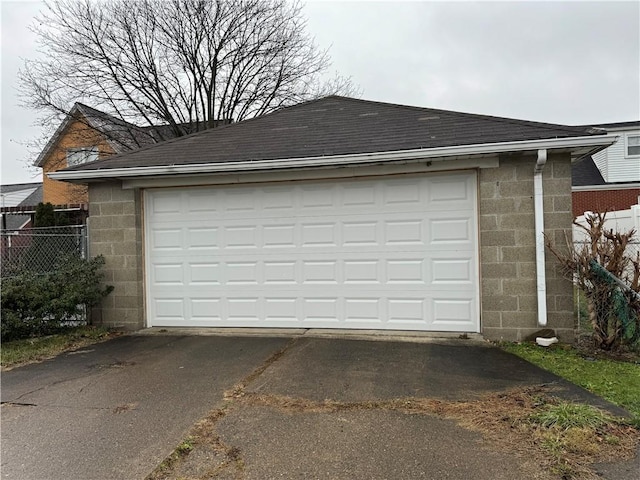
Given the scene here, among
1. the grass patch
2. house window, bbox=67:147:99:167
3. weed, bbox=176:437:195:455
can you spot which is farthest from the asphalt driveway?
house window, bbox=67:147:99:167

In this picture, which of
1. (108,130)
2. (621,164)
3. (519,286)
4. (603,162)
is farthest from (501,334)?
(603,162)

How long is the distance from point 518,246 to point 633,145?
17.1 m

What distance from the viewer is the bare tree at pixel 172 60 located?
46.5 feet

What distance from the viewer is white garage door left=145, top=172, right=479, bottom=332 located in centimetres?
605

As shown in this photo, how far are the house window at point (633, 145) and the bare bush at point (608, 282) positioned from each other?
16.4 m

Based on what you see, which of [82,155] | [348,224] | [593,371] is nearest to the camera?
[593,371]

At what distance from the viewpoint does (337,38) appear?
594 inches

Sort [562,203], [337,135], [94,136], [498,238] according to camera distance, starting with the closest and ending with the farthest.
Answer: [562,203], [498,238], [337,135], [94,136]

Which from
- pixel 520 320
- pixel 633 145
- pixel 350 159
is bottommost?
pixel 520 320

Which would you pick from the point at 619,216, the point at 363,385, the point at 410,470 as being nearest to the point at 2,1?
the point at 363,385

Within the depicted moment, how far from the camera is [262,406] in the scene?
143 inches

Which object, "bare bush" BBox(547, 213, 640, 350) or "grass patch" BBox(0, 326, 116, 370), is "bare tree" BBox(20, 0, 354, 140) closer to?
"grass patch" BBox(0, 326, 116, 370)

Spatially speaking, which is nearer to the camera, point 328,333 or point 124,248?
point 328,333

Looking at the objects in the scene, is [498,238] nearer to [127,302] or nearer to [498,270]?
[498,270]
